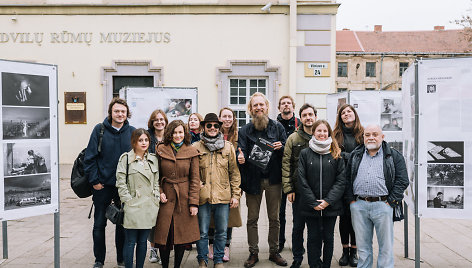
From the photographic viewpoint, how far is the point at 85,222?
21.0ft

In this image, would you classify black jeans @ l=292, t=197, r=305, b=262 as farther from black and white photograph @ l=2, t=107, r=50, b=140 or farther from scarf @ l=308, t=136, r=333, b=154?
black and white photograph @ l=2, t=107, r=50, b=140

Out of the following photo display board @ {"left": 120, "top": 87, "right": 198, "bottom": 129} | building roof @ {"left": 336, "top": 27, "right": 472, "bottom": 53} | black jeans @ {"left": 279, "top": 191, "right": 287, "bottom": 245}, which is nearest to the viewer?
black jeans @ {"left": 279, "top": 191, "right": 287, "bottom": 245}

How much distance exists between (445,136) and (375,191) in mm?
880

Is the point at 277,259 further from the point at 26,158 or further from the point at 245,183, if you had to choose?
the point at 26,158

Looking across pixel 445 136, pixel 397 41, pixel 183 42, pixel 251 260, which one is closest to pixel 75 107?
pixel 183 42

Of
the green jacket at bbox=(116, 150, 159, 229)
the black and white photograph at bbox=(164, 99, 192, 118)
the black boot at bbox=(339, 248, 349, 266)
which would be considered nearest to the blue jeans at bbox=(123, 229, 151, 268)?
the green jacket at bbox=(116, 150, 159, 229)

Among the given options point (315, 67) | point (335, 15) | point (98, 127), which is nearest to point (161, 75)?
point (315, 67)

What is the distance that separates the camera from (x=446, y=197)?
12.6 feet

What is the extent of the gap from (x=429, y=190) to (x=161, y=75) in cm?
770

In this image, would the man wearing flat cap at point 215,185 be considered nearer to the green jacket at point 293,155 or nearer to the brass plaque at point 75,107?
the green jacket at point 293,155

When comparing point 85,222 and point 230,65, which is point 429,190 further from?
point 230,65

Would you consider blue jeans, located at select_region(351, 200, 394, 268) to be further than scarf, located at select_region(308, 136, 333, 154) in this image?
No

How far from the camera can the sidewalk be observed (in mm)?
4496

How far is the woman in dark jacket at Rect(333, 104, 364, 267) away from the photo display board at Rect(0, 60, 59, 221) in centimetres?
301
